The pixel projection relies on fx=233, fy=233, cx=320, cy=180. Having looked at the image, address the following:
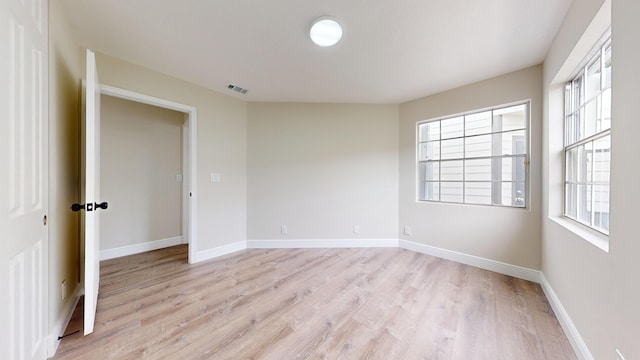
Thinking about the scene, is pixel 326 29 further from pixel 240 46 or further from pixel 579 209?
pixel 579 209

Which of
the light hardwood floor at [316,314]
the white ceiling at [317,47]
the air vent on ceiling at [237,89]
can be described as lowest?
the light hardwood floor at [316,314]

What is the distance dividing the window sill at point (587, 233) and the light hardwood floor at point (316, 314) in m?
Result: 0.72

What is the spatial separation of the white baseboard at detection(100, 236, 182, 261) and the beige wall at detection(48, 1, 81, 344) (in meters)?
1.21

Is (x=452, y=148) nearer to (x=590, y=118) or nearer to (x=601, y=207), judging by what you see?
(x=590, y=118)

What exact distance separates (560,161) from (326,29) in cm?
237

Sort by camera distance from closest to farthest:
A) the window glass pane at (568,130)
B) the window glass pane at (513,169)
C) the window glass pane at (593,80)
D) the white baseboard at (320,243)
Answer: the window glass pane at (593,80)
the window glass pane at (568,130)
the window glass pane at (513,169)
the white baseboard at (320,243)

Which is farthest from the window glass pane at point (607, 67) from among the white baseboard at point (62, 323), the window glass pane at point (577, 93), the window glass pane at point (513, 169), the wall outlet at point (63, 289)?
the wall outlet at point (63, 289)

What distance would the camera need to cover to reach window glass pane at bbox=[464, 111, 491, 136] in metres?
2.85

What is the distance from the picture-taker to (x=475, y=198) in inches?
116

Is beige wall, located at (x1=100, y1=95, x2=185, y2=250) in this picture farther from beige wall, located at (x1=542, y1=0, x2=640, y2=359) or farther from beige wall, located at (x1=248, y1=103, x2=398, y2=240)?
beige wall, located at (x1=542, y1=0, x2=640, y2=359)

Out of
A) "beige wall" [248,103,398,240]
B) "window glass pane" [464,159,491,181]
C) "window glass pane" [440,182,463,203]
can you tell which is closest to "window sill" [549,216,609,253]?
"window glass pane" [464,159,491,181]

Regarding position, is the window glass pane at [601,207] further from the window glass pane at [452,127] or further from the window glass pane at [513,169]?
the window glass pane at [452,127]

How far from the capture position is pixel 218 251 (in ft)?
10.4

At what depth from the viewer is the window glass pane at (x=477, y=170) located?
113 inches
